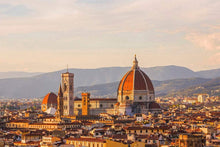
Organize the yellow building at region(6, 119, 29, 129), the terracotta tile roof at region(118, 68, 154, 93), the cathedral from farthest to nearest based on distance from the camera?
the terracotta tile roof at region(118, 68, 154, 93) → the cathedral → the yellow building at region(6, 119, 29, 129)

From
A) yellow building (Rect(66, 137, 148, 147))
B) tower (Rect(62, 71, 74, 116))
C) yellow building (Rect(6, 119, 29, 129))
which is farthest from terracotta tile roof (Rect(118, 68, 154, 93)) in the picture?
yellow building (Rect(66, 137, 148, 147))

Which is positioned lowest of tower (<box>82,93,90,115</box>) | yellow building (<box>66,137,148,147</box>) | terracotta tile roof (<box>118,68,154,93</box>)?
yellow building (<box>66,137,148,147</box>)

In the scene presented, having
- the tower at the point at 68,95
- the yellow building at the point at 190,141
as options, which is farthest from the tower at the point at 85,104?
the yellow building at the point at 190,141

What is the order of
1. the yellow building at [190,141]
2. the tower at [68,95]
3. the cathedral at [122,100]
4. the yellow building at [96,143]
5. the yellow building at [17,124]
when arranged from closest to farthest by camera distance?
the yellow building at [190,141], the yellow building at [96,143], the yellow building at [17,124], the cathedral at [122,100], the tower at [68,95]

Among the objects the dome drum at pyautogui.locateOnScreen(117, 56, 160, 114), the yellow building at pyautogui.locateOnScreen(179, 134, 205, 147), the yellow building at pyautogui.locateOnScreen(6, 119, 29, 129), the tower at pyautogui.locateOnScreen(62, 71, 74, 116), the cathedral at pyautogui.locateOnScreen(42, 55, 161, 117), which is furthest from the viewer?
the tower at pyautogui.locateOnScreen(62, 71, 74, 116)

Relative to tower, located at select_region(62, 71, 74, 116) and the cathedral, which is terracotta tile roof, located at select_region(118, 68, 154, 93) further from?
tower, located at select_region(62, 71, 74, 116)

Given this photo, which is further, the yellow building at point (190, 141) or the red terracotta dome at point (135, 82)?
the red terracotta dome at point (135, 82)

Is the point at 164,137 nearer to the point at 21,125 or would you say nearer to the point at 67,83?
the point at 21,125

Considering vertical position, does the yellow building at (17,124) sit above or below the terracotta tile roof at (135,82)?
below

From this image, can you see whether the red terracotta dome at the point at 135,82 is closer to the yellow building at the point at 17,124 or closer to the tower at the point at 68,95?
the tower at the point at 68,95
